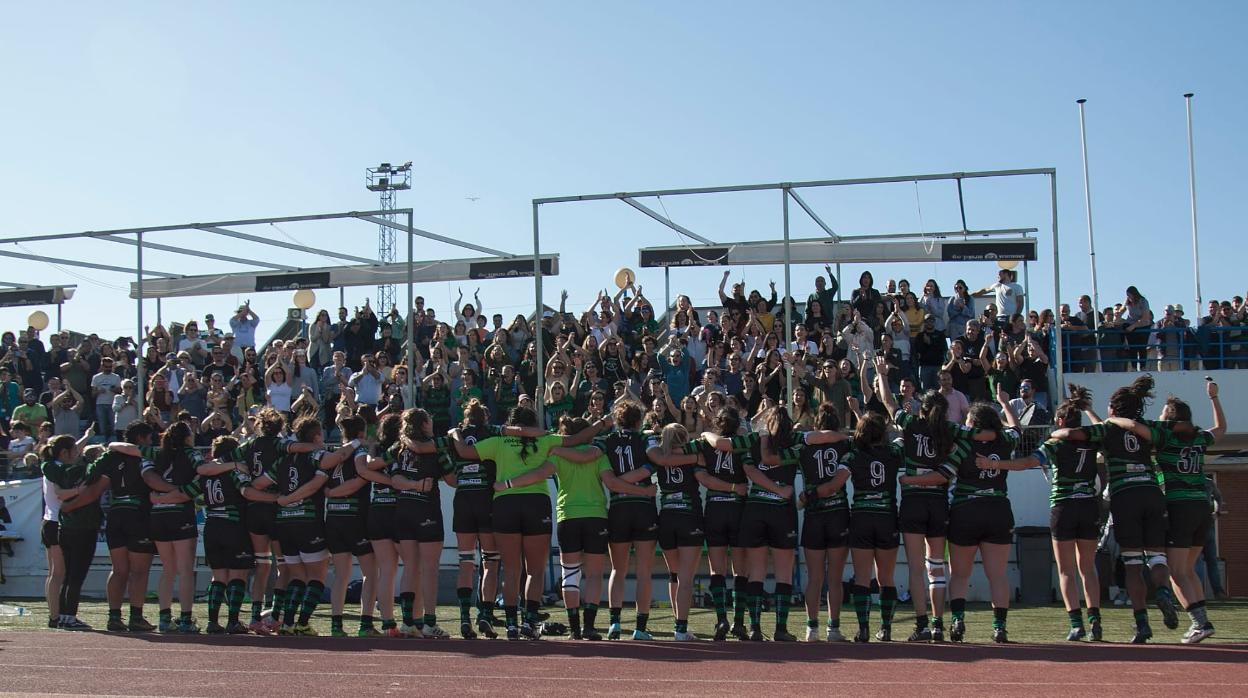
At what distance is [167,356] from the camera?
2098 cm

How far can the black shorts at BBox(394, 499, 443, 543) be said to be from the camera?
10.5 m

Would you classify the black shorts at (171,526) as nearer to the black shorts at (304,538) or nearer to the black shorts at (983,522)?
the black shorts at (304,538)

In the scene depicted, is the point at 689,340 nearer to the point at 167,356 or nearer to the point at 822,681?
the point at 167,356

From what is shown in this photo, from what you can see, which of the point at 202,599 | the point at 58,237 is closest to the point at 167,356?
the point at 58,237

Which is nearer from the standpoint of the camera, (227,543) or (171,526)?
(227,543)

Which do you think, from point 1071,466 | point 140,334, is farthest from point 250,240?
point 1071,466

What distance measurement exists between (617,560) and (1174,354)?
436 inches

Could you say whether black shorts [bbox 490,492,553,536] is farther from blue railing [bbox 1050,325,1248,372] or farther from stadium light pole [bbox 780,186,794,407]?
blue railing [bbox 1050,325,1248,372]

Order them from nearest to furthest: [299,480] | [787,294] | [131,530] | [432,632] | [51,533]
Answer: [432,632], [299,480], [131,530], [51,533], [787,294]

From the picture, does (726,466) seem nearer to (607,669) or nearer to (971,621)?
(607,669)

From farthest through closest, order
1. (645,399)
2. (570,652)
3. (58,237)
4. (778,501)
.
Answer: (58,237) < (645,399) < (778,501) < (570,652)

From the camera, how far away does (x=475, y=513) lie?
10.5 metres

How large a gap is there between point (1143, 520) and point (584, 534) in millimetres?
4423

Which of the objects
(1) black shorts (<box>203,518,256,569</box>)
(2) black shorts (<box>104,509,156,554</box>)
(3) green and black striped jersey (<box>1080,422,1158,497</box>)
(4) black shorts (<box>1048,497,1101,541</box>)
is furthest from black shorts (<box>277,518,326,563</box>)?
(3) green and black striped jersey (<box>1080,422,1158,497</box>)
